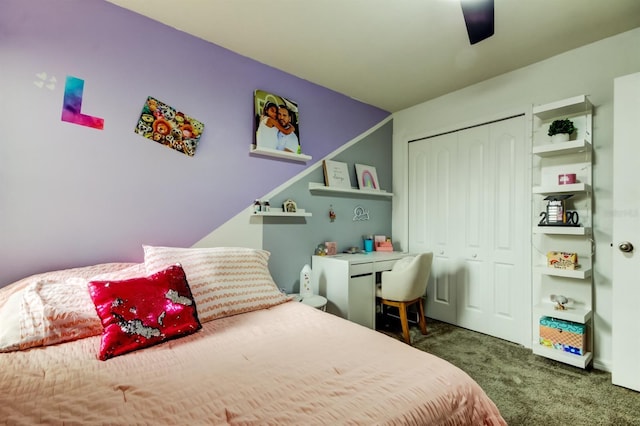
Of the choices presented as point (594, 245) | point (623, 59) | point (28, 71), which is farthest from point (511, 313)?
point (28, 71)

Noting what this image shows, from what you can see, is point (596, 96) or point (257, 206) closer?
point (596, 96)

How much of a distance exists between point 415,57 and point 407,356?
2334 millimetres

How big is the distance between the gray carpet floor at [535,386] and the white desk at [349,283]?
47cm

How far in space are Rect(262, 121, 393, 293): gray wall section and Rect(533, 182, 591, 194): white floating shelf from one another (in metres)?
1.63

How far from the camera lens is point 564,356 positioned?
2.24 metres

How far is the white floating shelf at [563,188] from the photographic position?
2211mm

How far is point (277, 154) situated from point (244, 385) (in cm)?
200

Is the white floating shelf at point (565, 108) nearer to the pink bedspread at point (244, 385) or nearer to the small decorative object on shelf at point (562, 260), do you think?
the small decorative object on shelf at point (562, 260)

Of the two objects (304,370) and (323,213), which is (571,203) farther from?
(304,370)

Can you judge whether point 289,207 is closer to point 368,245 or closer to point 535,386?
point 368,245

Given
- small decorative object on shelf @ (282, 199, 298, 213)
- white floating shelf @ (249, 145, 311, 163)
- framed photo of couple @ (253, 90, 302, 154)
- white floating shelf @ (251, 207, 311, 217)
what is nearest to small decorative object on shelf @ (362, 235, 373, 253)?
white floating shelf @ (251, 207, 311, 217)

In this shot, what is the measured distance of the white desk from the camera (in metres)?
2.69

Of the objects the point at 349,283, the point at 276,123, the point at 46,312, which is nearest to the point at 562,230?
the point at 349,283

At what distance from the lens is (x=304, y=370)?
113cm
